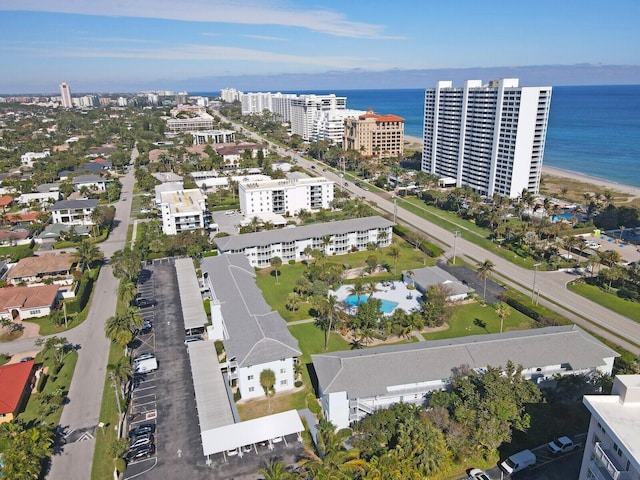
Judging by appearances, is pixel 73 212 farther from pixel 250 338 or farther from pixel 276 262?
pixel 250 338

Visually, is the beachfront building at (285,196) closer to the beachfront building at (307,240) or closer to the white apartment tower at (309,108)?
the beachfront building at (307,240)

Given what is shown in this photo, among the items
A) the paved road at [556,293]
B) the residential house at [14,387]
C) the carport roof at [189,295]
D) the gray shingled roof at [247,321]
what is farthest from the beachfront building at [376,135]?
the residential house at [14,387]

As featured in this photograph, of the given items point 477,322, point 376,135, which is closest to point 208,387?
point 477,322

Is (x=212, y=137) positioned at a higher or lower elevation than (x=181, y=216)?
higher

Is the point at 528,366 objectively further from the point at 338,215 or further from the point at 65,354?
the point at 338,215

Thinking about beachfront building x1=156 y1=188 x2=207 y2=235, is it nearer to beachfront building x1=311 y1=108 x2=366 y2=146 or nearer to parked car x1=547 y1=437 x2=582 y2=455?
parked car x1=547 y1=437 x2=582 y2=455

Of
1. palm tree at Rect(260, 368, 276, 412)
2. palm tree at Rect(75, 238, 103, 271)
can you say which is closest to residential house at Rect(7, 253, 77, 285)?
palm tree at Rect(75, 238, 103, 271)
